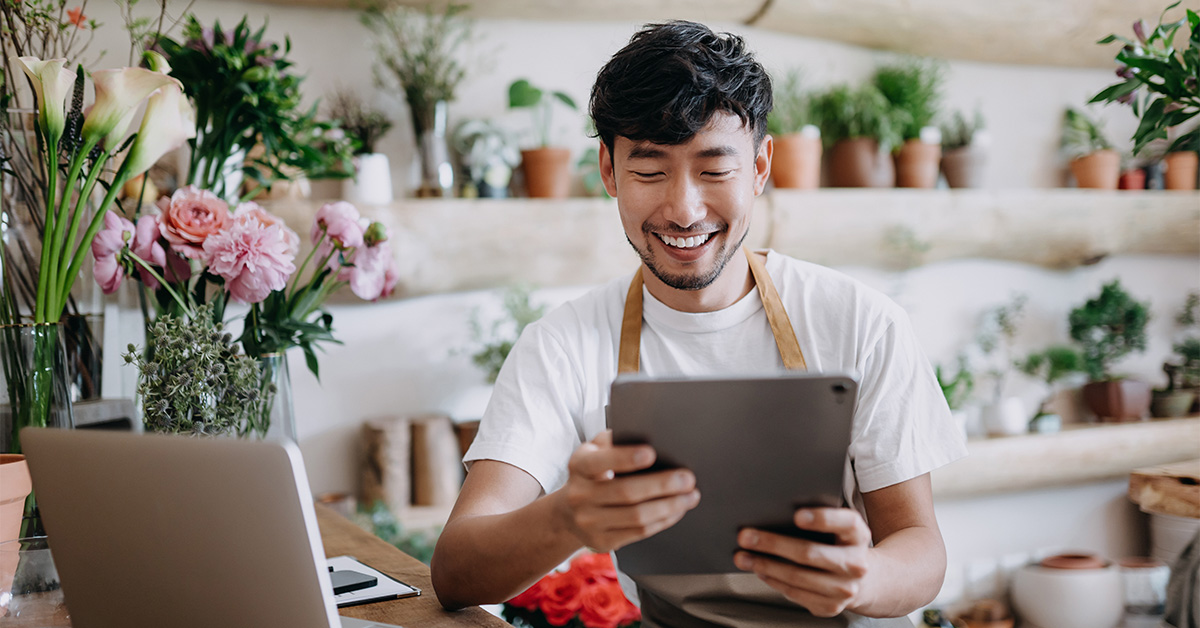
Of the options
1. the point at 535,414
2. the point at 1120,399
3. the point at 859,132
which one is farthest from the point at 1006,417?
the point at 535,414

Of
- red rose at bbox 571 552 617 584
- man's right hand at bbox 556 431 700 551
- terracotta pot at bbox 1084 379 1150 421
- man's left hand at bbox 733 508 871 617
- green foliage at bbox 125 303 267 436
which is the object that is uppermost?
green foliage at bbox 125 303 267 436

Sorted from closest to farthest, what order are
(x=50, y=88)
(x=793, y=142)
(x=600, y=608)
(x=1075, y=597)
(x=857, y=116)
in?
(x=50, y=88), (x=600, y=608), (x=793, y=142), (x=857, y=116), (x=1075, y=597)

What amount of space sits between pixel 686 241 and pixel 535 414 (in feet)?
1.10

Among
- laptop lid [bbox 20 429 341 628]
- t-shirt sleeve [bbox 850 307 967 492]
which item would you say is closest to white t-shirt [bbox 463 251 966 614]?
t-shirt sleeve [bbox 850 307 967 492]

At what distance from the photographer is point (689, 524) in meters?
0.88

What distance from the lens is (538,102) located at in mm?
2633

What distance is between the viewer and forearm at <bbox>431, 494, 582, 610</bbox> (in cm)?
98

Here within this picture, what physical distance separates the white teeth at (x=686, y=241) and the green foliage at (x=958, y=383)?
84.5 inches

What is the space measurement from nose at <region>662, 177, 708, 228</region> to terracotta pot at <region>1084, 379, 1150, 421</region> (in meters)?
2.85

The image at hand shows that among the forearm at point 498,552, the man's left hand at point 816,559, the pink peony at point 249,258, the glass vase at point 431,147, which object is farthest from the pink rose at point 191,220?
the glass vase at point 431,147

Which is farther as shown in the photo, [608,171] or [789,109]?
[789,109]

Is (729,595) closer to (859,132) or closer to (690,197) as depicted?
(690,197)

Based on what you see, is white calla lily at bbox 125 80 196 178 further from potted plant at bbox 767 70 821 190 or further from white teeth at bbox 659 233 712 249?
potted plant at bbox 767 70 821 190

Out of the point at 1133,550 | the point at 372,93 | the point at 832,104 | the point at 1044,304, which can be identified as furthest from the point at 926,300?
the point at 372,93
